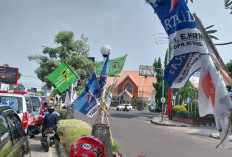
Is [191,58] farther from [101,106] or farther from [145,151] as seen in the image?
[145,151]

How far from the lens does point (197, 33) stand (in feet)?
7.98

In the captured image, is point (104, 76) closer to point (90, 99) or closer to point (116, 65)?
point (90, 99)

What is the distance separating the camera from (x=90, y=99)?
7.84 m

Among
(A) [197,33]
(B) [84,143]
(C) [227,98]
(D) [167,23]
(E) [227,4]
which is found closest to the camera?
(C) [227,98]

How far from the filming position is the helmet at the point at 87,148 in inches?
144

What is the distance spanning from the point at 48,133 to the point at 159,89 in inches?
1709

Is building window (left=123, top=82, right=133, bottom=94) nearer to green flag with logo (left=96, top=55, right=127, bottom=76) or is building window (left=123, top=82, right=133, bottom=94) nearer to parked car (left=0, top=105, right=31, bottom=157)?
green flag with logo (left=96, top=55, right=127, bottom=76)

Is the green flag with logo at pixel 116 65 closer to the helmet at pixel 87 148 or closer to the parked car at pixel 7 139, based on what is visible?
the helmet at pixel 87 148

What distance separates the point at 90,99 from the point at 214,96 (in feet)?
19.0

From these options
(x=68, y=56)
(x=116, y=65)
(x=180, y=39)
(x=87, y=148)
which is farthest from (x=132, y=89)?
(x=180, y=39)

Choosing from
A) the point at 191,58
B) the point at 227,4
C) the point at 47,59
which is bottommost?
the point at 191,58

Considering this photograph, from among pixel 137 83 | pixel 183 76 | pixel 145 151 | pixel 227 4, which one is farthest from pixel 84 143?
pixel 137 83

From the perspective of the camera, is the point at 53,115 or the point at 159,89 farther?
the point at 159,89

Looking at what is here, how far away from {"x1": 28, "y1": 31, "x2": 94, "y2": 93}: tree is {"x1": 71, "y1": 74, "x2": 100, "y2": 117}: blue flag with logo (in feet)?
40.5
